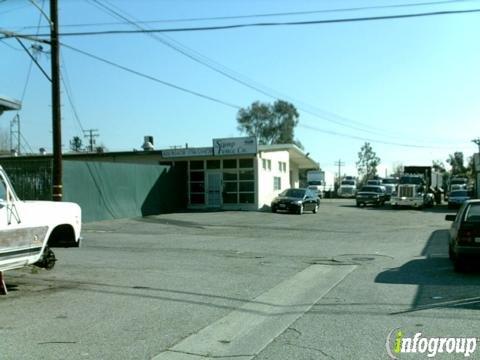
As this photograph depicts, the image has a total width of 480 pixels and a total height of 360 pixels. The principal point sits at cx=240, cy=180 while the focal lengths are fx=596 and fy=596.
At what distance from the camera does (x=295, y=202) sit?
35.2 meters

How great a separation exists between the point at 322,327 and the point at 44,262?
21.3 ft

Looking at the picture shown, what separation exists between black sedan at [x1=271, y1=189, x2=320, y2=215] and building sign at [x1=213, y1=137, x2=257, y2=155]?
3.32 metres

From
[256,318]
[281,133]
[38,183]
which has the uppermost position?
[281,133]

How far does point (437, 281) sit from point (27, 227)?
729 cm

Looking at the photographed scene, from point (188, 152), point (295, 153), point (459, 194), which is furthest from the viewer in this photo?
point (295, 153)

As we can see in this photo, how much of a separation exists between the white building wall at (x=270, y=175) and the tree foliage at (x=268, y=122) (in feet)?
155

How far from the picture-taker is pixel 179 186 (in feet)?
121

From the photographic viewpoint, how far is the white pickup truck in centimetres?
905

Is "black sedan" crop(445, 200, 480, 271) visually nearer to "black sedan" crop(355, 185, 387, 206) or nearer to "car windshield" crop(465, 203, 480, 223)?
"car windshield" crop(465, 203, 480, 223)

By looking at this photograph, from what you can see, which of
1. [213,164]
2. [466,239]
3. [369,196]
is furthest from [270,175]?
[466,239]

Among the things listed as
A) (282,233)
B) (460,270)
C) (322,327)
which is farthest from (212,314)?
(282,233)

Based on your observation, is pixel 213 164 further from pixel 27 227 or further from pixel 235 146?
pixel 27 227

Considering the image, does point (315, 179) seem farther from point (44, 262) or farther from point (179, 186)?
point (44, 262)

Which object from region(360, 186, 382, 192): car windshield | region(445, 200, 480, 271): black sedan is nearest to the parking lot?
region(445, 200, 480, 271): black sedan
